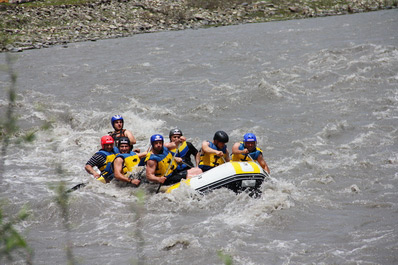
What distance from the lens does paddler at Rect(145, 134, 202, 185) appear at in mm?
8203

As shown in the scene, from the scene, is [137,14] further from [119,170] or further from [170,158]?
[170,158]

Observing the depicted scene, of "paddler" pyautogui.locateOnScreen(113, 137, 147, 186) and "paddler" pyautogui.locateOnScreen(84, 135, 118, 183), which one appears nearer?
"paddler" pyautogui.locateOnScreen(113, 137, 147, 186)

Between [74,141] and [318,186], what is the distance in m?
6.70

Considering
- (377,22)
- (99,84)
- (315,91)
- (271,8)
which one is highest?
(271,8)

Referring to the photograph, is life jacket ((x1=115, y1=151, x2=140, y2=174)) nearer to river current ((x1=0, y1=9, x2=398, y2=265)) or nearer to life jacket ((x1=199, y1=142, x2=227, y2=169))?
river current ((x1=0, y1=9, x2=398, y2=265))

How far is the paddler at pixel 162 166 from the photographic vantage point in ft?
26.9

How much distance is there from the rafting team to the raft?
46 centimetres

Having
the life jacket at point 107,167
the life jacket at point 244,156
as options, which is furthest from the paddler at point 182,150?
the life jacket at point 107,167

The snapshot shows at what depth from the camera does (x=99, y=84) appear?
61.3 feet

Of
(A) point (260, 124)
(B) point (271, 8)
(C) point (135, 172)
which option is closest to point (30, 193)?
(C) point (135, 172)

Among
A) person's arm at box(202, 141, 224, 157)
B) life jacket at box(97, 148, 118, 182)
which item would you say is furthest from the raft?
life jacket at box(97, 148, 118, 182)

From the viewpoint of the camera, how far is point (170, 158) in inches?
332

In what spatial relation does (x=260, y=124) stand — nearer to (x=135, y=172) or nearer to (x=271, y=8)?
(x=135, y=172)

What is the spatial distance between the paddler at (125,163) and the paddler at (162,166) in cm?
40
